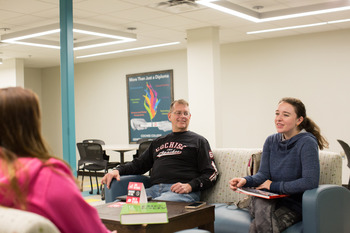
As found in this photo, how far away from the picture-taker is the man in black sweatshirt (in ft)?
12.8

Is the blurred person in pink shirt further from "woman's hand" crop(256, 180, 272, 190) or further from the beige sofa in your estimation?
"woman's hand" crop(256, 180, 272, 190)

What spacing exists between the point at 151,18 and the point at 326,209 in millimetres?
4417

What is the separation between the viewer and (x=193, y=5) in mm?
6145

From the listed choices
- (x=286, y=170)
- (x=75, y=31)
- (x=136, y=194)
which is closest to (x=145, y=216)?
(x=136, y=194)

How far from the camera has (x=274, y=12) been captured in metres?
6.81

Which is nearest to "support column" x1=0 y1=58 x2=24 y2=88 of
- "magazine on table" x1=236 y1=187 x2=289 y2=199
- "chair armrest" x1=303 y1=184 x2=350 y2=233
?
"magazine on table" x1=236 y1=187 x2=289 y2=199

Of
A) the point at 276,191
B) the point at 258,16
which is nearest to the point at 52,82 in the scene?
the point at 258,16

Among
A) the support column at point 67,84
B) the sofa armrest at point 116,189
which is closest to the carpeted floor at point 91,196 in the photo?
the support column at point 67,84

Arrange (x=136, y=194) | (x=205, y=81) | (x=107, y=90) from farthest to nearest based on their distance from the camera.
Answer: (x=107, y=90) → (x=205, y=81) → (x=136, y=194)

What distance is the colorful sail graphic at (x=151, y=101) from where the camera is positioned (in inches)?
407

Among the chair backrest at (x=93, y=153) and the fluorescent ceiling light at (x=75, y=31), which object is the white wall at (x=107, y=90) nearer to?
the fluorescent ceiling light at (x=75, y=31)

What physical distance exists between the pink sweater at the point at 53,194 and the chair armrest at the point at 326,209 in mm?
2069

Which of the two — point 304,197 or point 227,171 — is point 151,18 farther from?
point 304,197

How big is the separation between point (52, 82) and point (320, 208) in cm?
1028
